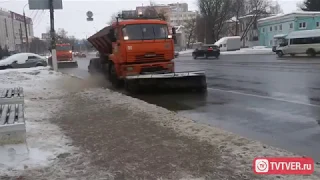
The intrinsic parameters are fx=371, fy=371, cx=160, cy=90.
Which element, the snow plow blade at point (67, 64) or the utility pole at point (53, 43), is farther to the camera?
the snow plow blade at point (67, 64)


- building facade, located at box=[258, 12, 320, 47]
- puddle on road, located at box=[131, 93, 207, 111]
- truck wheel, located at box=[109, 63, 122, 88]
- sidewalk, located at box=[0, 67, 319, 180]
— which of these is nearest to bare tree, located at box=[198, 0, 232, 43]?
building facade, located at box=[258, 12, 320, 47]

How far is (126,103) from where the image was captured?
9.93 meters

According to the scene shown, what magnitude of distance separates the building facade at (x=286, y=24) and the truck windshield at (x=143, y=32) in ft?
158

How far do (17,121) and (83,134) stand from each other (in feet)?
3.99

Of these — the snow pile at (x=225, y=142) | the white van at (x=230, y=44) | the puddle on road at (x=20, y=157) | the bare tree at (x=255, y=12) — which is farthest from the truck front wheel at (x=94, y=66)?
the bare tree at (x=255, y=12)

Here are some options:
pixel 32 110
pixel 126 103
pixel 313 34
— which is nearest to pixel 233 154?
pixel 126 103

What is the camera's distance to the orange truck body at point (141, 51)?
561 inches

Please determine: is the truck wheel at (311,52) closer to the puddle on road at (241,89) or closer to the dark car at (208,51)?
the dark car at (208,51)

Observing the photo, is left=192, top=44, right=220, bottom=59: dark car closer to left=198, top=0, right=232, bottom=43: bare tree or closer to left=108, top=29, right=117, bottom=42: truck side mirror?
left=108, top=29, right=117, bottom=42: truck side mirror

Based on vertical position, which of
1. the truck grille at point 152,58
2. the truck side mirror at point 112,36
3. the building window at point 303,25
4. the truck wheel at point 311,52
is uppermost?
the building window at point 303,25

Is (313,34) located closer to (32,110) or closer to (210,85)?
(210,85)

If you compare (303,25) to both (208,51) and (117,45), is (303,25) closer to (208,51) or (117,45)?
(208,51)

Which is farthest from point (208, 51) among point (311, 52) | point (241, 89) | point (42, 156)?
point (42, 156)
